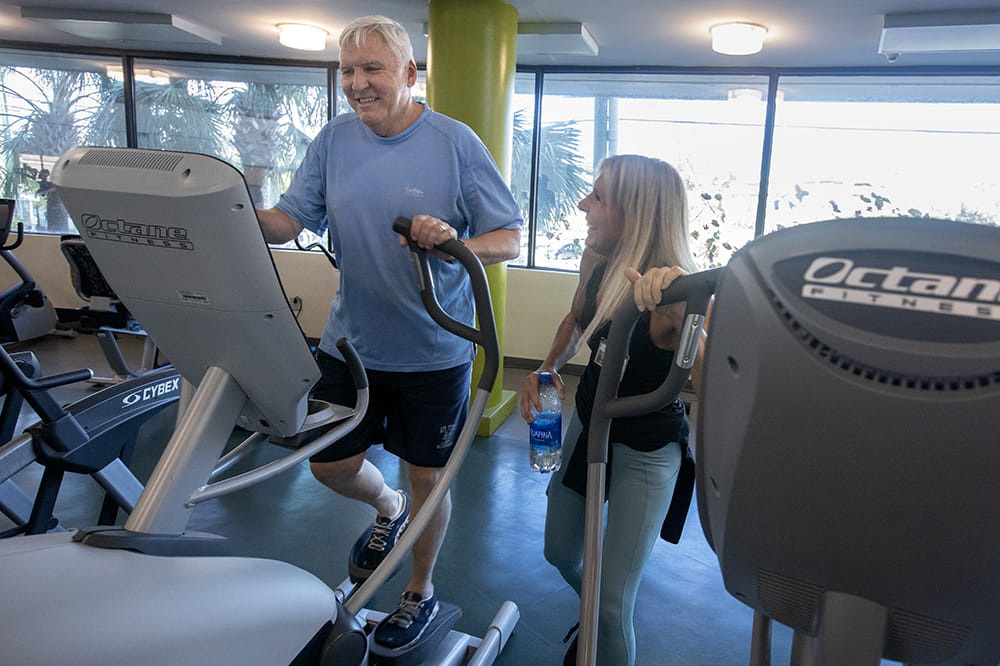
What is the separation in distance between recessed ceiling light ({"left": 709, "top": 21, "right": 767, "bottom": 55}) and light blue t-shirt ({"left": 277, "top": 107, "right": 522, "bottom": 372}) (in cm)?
301

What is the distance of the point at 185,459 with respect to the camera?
1254 mm

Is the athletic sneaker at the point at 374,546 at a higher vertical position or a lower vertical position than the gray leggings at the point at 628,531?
lower

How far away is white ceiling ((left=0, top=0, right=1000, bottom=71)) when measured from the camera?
3.98 m

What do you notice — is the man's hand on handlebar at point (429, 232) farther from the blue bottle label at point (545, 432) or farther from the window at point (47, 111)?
the window at point (47, 111)

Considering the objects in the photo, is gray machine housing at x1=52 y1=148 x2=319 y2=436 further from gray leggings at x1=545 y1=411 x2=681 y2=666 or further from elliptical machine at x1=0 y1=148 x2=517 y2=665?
gray leggings at x1=545 y1=411 x2=681 y2=666

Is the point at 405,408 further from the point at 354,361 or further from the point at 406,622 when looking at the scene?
the point at 406,622

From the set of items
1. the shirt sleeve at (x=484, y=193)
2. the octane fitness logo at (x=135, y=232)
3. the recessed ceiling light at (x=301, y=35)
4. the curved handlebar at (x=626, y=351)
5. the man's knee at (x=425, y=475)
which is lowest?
the man's knee at (x=425, y=475)

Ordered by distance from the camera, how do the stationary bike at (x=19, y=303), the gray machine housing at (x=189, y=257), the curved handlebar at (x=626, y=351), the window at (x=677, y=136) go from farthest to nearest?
the window at (x=677, y=136) < the stationary bike at (x=19, y=303) < the gray machine housing at (x=189, y=257) < the curved handlebar at (x=626, y=351)

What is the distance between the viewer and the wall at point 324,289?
6.09m

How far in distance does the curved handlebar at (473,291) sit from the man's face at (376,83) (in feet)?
1.81

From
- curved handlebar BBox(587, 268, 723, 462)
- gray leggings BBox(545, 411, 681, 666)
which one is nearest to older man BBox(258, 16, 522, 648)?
gray leggings BBox(545, 411, 681, 666)

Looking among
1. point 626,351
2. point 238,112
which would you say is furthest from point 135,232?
point 238,112

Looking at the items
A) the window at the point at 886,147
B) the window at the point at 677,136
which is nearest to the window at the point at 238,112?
the window at the point at 677,136

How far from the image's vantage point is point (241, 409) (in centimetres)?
136
